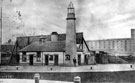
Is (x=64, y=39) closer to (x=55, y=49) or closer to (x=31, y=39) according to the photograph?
(x=55, y=49)

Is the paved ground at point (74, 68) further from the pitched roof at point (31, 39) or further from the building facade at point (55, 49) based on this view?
the pitched roof at point (31, 39)

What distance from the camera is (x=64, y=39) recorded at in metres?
8.34

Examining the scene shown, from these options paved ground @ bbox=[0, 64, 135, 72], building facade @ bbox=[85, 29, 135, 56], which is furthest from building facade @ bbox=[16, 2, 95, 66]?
building facade @ bbox=[85, 29, 135, 56]

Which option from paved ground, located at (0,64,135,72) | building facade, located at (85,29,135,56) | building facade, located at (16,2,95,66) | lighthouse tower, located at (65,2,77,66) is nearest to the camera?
paved ground, located at (0,64,135,72)

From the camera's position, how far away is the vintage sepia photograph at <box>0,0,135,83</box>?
7.27 m

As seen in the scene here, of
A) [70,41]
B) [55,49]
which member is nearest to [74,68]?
[70,41]

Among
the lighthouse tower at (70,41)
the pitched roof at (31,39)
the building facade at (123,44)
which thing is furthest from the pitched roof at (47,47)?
the building facade at (123,44)

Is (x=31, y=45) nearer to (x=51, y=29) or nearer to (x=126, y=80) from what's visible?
(x=51, y=29)

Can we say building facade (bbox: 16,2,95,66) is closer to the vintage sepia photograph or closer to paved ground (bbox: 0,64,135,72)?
the vintage sepia photograph

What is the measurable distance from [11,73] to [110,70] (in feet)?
9.56

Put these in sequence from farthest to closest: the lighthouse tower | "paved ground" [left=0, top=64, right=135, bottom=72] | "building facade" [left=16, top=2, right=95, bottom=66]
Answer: "building facade" [left=16, top=2, right=95, bottom=66] → the lighthouse tower → "paved ground" [left=0, top=64, right=135, bottom=72]

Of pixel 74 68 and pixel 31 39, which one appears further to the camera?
pixel 31 39

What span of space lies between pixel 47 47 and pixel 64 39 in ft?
2.35

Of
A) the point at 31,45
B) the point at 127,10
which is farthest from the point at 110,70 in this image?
the point at 31,45
